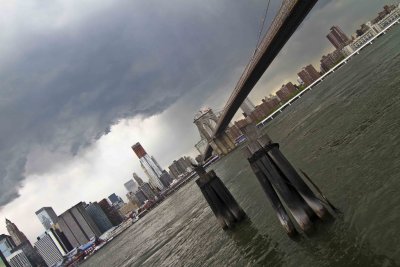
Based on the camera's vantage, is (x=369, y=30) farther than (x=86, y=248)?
No

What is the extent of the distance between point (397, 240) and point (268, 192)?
4303mm

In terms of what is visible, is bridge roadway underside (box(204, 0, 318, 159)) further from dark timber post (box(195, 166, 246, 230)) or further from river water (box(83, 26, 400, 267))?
dark timber post (box(195, 166, 246, 230))

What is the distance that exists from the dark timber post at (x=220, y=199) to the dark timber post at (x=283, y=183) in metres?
6.82

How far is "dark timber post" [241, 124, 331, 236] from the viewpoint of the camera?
40.1 feet

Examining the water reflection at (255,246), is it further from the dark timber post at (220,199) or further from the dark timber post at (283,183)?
the dark timber post at (283,183)

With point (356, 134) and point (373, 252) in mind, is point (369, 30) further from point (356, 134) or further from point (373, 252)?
point (373, 252)

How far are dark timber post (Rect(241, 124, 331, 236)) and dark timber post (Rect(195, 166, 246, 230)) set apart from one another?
6816 millimetres

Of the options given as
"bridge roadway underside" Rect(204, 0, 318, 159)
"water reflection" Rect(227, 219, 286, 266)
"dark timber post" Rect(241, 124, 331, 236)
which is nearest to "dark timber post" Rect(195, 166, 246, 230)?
"water reflection" Rect(227, 219, 286, 266)

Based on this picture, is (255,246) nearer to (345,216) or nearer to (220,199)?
(220,199)

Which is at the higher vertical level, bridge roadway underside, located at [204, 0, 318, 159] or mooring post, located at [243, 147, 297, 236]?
bridge roadway underside, located at [204, 0, 318, 159]

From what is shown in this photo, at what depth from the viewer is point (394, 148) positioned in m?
15.5

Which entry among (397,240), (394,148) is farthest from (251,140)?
(394,148)

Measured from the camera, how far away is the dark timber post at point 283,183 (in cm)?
1223

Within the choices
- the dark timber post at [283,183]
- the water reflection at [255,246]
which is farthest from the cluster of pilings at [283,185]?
the water reflection at [255,246]
